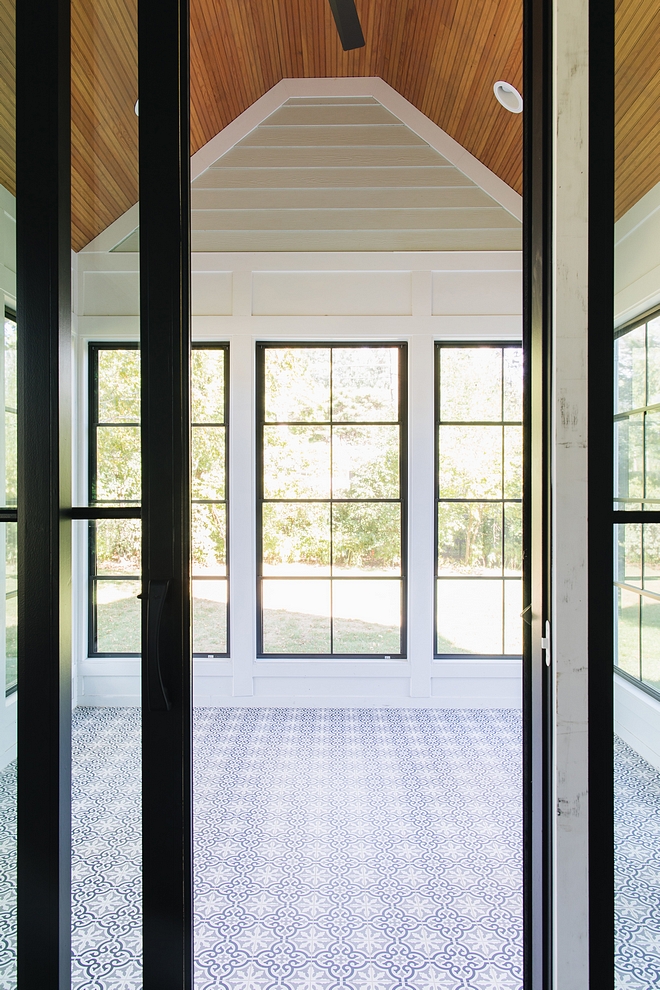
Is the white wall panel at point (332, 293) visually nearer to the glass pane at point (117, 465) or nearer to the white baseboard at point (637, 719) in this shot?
the glass pane at point (117, 465)

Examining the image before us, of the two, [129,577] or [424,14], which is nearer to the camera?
[129,577]

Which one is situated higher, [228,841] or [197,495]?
[197,495]

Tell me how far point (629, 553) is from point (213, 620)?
2987 mm

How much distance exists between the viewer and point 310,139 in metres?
3.41

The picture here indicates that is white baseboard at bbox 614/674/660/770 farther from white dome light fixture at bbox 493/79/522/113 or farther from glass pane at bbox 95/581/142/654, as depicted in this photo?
white dome light fixture at bbox 493/79/522/113

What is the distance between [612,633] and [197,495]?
296 cm

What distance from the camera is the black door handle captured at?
101 centimetres

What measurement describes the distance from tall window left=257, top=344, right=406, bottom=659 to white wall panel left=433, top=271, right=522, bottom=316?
0.45 m

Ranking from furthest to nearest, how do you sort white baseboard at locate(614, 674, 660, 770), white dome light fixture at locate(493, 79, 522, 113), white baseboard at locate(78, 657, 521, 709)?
white baseboard at locate(78, 657, 521, 709) < white dome light fixture at locate(493, 79, 522, 113) < white baseboard at locate(614, 674, 660, 770)

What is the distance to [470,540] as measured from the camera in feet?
11.9

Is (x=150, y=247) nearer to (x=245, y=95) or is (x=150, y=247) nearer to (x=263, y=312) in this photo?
(x=263, y=312)

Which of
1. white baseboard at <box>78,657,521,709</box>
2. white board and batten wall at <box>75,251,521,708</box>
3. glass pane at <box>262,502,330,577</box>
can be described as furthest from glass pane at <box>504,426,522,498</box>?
glass pane at <box>262,502,330,577</box>

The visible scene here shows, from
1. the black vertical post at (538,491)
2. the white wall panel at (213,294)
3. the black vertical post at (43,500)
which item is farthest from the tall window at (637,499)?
the white wall panel at (213,294)

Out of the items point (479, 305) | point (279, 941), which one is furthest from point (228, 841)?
point (479, 305)
